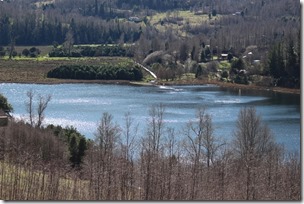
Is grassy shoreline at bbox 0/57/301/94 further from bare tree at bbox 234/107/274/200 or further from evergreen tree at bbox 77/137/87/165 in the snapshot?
evergreen tree at bbox 77/137/87/165

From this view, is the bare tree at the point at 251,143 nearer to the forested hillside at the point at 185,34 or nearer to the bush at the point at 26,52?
the forested hillside at the point at 185,34

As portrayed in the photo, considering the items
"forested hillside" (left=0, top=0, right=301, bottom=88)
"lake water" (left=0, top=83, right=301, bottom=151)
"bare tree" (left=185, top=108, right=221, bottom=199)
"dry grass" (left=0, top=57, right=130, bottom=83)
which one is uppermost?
"forested hillside" (left=0, top=0, right=301, bottom=88)

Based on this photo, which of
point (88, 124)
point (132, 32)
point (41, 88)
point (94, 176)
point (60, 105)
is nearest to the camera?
point (94, 176)

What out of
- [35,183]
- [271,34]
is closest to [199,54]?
[271,34]

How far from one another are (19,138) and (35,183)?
9.59 ft

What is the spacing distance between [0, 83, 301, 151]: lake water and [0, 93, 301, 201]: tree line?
10.6 feet

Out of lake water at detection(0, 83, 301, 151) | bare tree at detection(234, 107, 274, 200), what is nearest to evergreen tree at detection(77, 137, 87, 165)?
bare tree at detection(234, 107, 274, 200)

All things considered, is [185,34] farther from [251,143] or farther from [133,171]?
[133,171]

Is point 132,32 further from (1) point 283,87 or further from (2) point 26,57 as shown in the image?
(1) point 283,87

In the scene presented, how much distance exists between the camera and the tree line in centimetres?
785

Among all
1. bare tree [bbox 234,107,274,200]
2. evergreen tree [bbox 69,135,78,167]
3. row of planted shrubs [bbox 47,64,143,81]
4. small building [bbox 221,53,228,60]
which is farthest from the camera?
small building [bbox 221,53,228,60]

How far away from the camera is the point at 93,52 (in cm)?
3775

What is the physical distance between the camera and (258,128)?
12.8 metres

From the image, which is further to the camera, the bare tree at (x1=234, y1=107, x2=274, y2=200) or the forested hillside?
the forested hillside
